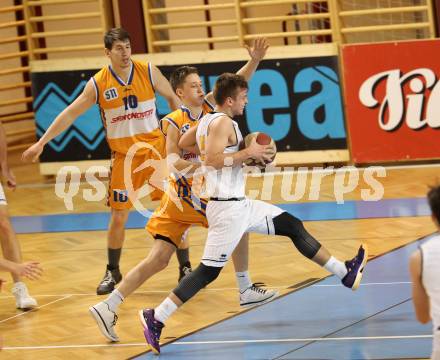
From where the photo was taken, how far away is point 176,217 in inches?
285

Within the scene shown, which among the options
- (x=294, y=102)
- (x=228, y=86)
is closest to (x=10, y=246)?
(x=228, y=86)

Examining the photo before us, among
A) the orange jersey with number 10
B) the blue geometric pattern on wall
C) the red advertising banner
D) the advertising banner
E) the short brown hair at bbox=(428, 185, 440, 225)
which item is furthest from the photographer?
the blue geometric pattern on wall

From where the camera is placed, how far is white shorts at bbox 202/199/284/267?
260 inches

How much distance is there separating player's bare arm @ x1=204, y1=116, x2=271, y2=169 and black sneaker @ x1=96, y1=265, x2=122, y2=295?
228cm

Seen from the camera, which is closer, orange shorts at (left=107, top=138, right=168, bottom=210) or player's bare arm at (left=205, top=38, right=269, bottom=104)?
player's bare arm at (left=205, top=38, right=269, bottom=104)

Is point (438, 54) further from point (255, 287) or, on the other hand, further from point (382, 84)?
point (255, 287)

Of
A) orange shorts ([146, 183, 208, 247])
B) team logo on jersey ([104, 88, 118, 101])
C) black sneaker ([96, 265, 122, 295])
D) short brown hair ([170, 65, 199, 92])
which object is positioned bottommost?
black sneaker ([96, 265, 122, 295])

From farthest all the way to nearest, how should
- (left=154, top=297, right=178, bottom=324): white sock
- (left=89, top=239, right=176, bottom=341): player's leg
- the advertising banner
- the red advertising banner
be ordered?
the advertising banner
the red advertising banner
(left=89, top=239, right=176, bottom=341): player's leg
(left=154, top=297, right=178, bottom=324): white sock

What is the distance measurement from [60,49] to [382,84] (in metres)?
4.80

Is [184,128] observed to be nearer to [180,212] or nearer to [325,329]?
[180,212]

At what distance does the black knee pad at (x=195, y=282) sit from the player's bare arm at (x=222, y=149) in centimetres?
66

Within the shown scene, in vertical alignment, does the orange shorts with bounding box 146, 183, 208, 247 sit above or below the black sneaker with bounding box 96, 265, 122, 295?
above

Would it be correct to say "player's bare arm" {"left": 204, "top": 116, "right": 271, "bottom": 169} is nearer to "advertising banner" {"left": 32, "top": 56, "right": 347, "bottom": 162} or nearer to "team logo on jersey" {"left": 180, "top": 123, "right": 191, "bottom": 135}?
"team logo on jersey" {"left": 180, "top": 123, "right": 191, "bottom": 135}

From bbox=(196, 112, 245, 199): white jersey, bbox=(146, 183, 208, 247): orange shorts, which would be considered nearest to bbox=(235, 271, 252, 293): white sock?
bbox=(146, 183, 208, 247): orange shorts
